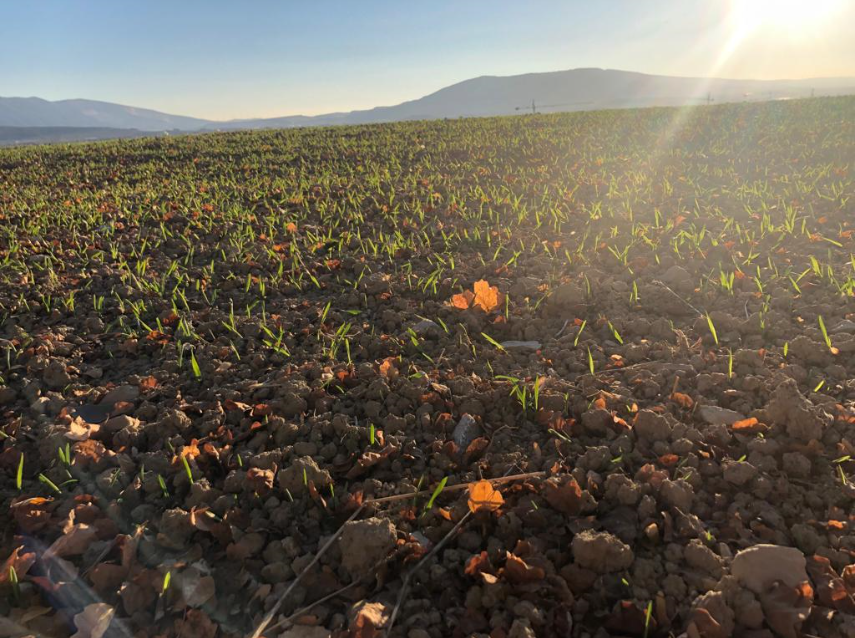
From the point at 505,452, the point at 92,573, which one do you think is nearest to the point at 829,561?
the point at 505,452

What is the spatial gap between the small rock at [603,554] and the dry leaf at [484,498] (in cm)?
30

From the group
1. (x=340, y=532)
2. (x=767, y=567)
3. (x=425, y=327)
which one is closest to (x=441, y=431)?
(x=340, y=532)

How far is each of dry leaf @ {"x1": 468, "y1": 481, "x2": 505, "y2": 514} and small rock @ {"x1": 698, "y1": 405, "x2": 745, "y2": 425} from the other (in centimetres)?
98

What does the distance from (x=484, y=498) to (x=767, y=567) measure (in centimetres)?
83

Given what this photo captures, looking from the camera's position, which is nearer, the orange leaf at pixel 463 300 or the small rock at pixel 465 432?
the small rock at pixel 465 432

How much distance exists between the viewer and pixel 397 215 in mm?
5891

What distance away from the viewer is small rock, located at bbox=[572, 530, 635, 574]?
1568 mm

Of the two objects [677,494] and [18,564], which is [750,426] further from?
[18,564]

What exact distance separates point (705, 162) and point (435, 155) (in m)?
5.02

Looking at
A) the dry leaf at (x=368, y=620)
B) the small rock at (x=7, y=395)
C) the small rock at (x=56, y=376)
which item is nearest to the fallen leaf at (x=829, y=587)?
the dry leaf at (x=368, y=620)

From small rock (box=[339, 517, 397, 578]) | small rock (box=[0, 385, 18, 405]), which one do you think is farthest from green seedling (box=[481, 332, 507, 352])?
small rock (box=[0, 385, 18, 405])

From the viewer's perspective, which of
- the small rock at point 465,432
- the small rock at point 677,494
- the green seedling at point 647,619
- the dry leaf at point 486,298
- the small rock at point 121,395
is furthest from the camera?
the dry leaf at point 486,298

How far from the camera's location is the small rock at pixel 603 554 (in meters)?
1.57

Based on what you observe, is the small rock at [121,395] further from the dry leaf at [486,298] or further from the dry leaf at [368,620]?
the dry leaf at [486,298]
